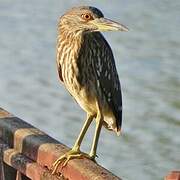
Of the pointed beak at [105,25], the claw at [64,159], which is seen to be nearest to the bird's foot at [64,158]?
the claw at [64,159]

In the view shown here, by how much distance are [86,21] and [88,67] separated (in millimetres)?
250

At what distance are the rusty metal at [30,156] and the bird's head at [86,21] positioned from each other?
73 cm

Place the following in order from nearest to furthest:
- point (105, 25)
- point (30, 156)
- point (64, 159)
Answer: point (64, 159), point (30, 156), point (105, 25)

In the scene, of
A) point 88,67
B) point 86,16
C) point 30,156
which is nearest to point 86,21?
point 86,16

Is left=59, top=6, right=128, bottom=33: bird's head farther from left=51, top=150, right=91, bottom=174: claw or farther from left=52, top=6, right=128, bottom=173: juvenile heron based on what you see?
left=51, top=150, right=91, bottom=174: claw

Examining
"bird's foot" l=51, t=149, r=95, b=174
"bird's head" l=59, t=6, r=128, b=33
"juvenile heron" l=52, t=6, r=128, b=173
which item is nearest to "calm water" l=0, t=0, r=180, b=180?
"juvenile heron" l=52, t=6, r=128, b=173

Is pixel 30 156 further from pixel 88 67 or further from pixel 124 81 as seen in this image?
pixel 124 81

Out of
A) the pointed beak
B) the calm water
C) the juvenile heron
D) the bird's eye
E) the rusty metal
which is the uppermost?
the bird's eye

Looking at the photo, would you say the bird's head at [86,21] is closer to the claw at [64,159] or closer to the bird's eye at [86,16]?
the bird's eye at [86,16]

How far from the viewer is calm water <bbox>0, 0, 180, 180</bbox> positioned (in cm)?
838

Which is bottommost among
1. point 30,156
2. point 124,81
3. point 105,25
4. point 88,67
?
point 124,81

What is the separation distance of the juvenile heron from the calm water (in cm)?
A: 340

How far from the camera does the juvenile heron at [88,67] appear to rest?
435 cm

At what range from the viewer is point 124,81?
1016cm
